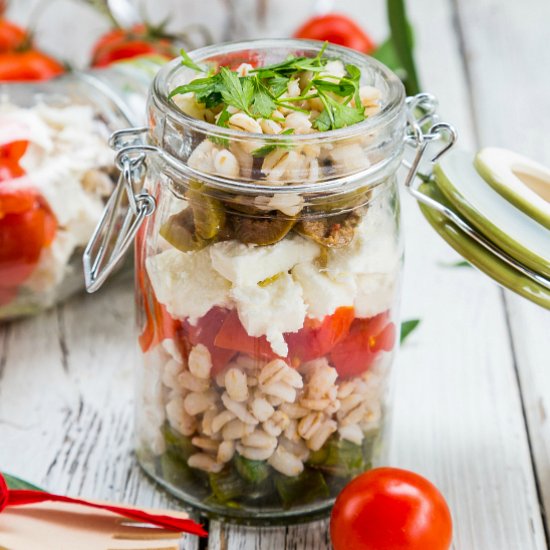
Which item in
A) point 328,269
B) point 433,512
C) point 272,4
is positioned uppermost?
point 328,269

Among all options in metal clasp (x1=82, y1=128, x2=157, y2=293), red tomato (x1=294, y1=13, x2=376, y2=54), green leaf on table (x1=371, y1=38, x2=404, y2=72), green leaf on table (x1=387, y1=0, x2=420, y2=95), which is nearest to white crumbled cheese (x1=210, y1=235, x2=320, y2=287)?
metal clasp (x1=82, y1=128, x2=157, y2=293)

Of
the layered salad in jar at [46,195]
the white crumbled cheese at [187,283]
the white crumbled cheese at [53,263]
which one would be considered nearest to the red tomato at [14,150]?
the layered salad in jar at [46,195]

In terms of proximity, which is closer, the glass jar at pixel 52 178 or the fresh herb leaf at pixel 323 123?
the fresh herb leaf at pixel 323 123

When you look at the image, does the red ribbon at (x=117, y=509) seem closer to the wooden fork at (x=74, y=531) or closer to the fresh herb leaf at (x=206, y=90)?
the wooden fork at (x=74, y=531)

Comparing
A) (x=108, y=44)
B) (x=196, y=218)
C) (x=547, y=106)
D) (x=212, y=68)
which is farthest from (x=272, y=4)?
(x=196, y=218)

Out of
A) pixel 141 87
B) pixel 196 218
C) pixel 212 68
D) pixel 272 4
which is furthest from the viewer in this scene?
pixel 272 4

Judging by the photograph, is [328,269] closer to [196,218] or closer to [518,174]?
[196,218]

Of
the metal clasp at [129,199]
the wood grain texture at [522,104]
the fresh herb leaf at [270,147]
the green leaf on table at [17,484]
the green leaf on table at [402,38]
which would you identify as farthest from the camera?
the green leaf on table at [402,38]
